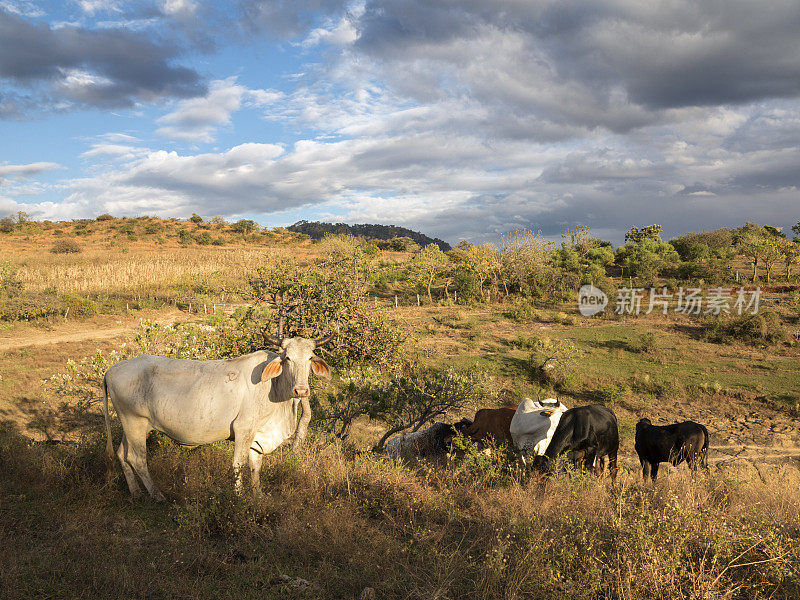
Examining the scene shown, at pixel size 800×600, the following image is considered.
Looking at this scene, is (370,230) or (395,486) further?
(370,230)

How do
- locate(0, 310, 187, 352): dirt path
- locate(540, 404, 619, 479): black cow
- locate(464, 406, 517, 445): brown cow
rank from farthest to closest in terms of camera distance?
1. locate(0, 310, 187, 352): dirt path
2. locate(464, 406, 517, 445): brown cow
3. locate(540, 404, 619, 479): black cow

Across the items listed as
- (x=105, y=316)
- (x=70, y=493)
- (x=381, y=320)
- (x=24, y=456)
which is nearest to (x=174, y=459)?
(x=70, y=493)

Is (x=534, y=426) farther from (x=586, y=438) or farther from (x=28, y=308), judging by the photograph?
(x=28, y=308)

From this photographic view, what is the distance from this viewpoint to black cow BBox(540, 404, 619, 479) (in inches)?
293

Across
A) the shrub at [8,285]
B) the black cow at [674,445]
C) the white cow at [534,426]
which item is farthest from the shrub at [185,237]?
the black cow at [674,445]

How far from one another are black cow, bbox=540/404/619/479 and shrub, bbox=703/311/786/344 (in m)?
16.4

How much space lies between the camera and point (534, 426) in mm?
7824

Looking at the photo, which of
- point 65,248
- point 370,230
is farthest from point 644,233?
point 370,230

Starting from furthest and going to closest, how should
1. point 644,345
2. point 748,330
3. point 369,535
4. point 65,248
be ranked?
point 65,248
point 748,330
point 644,345
point 369,535

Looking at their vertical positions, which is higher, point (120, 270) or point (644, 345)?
point (120, 270)

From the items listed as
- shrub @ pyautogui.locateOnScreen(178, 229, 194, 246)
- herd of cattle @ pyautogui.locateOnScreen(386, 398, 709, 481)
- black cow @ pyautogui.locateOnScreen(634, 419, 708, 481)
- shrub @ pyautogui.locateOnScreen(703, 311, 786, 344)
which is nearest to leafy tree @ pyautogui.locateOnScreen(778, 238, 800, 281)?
shrub @ pyautogui.locateOnScreen(703, 311, 786, 344)

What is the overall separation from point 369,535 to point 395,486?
106 centimetres

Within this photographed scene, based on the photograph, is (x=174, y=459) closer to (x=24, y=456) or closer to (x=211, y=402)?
(x=211, y=402)

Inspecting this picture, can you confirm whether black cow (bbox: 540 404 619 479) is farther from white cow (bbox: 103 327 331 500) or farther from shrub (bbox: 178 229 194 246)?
shrub (bbox: 178 229 194 246)
